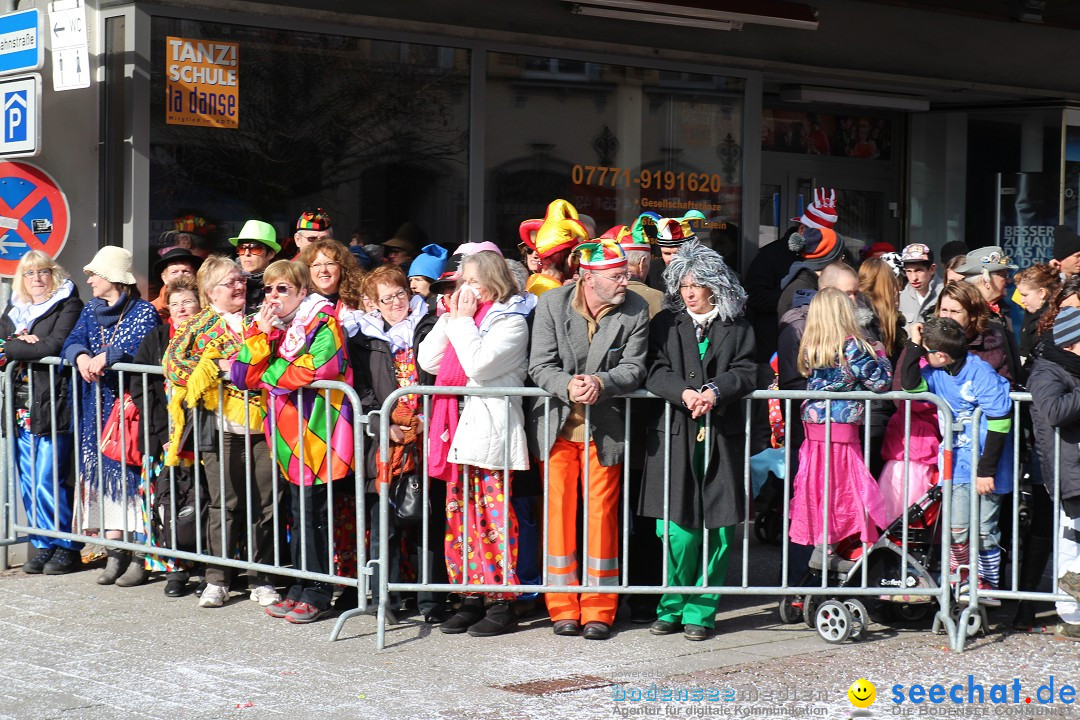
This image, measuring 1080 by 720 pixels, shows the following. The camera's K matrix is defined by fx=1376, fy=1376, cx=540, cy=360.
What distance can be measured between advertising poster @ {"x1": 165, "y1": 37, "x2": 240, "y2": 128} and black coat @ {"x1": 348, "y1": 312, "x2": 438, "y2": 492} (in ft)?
8.34

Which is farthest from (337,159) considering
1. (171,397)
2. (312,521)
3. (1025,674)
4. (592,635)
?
A: (1025,674)

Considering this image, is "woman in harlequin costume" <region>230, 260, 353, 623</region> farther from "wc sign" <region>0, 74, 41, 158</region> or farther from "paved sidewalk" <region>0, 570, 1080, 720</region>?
"wc sign" <region>0, 74, 41, 158</region>

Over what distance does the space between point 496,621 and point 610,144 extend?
5.08m

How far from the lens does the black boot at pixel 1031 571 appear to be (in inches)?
266

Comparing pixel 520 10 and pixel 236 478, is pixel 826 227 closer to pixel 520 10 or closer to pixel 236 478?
pixel 520 10

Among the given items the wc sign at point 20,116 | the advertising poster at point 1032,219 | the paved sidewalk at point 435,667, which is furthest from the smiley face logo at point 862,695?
the advertising poster at point 1032,219

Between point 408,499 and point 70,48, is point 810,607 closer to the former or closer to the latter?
point 408,499

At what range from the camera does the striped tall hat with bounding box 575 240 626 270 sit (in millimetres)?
6449

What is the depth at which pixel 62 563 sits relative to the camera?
→ 795 cm

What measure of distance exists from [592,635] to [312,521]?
59.0 inches

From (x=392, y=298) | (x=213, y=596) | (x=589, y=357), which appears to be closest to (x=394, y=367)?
(x=392, y=298)

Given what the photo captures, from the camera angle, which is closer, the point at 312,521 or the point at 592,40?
the point at 312,521

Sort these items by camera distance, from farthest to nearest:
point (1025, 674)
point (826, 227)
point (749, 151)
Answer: point (749, 151) → point (826, 227) → point (1025, 674)

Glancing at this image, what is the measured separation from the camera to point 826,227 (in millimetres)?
9531
